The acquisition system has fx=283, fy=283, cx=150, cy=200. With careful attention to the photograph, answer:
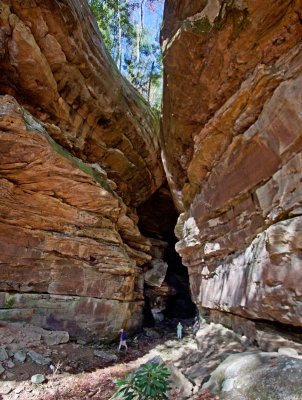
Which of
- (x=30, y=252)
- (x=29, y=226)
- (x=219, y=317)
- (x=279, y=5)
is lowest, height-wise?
(x=219, y=317)

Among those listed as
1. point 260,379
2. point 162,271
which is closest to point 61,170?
point 260,379

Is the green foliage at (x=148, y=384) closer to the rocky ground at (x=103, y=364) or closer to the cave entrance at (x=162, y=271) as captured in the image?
the rocky ground at (x=103, y=364)

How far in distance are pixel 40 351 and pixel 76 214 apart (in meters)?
5.43

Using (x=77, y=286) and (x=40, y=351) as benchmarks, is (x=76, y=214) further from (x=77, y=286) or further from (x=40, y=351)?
(x=40, y=351)

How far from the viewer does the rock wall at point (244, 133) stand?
15.4 ft

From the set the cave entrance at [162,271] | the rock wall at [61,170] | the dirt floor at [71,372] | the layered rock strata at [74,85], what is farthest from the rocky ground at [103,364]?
the layered rock strata at [74,85]

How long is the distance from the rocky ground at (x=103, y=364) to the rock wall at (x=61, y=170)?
1.19 metres

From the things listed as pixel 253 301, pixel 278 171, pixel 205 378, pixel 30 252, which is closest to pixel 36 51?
pixel 30 252

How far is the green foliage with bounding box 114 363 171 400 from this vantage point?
4.10 meters

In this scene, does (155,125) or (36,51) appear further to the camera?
(155,125)

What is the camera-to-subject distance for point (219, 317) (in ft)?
27.6

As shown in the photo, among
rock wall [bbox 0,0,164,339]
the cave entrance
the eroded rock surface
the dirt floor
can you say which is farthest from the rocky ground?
the cave entrance

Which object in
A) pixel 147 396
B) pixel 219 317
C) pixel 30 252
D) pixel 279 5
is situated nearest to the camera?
pixel 147 396

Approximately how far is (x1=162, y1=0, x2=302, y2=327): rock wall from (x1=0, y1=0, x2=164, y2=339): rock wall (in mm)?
4807
